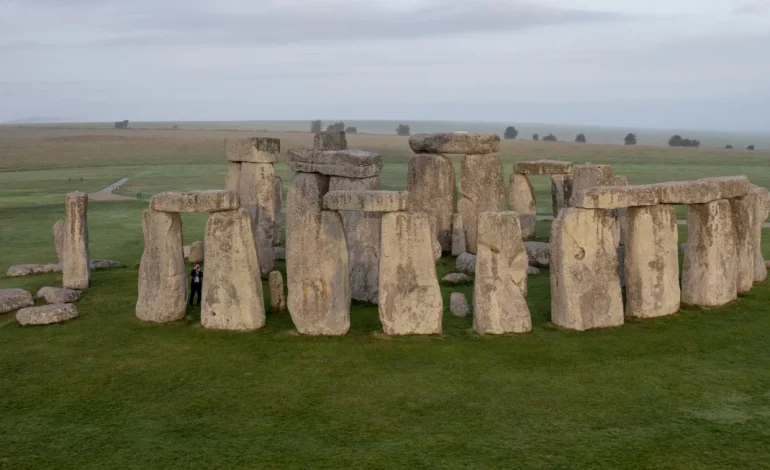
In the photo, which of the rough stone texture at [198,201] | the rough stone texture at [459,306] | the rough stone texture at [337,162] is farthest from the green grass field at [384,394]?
the rough stone texture at [337,162]

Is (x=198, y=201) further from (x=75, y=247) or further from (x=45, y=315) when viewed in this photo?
(x=75, y=247)

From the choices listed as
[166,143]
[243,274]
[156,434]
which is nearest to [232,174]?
[243,274]

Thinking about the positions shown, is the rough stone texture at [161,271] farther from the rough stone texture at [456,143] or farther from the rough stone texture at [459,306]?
the rough stone texture at [456,143]

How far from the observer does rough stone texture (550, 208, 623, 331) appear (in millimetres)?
13258

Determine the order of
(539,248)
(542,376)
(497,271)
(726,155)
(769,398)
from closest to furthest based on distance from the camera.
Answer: (769,398)
(542,376)
(497,271)
(539,248)
(726,155)

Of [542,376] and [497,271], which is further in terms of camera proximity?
[497,271]

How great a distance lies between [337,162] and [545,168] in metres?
9.50

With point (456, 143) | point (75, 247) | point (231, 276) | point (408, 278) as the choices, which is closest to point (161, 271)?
point (231, 276)

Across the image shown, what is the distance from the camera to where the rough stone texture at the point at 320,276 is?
13320 mm

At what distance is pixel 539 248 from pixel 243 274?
803 cm

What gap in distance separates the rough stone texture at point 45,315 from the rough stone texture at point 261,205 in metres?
5.08

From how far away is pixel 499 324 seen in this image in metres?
13.2

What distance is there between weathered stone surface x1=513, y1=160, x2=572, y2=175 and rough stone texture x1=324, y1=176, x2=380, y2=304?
29.0 feet

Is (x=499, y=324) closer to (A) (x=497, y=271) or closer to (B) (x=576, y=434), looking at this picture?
(A) (x=497, y=271)
